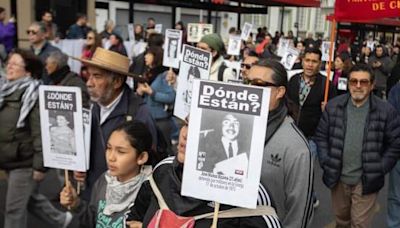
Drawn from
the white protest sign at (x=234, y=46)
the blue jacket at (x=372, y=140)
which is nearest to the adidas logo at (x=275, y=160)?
the blue jacket at (x=372, y=140)

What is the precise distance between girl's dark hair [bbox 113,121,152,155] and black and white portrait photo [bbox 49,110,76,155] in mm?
589

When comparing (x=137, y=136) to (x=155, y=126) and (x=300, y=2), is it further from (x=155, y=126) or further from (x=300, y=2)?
(x=300, y=2)

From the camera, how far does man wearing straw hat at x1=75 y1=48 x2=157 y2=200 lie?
332 centimetres

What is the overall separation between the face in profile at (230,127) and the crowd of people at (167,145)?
0.16 metres

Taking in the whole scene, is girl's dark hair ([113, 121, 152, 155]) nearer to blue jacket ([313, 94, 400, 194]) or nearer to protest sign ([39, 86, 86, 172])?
protest sign ([39, 86, 86, 172])

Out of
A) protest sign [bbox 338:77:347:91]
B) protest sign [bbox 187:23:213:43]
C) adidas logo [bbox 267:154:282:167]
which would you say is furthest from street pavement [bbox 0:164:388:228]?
protest sign [bbox 187:23:213:43]

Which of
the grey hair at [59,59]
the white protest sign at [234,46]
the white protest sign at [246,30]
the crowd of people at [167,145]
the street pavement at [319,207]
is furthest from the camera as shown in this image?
the white protest sign at [246,30]

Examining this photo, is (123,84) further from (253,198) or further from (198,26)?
(198,26)

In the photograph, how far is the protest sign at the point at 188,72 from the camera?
4.59 metres

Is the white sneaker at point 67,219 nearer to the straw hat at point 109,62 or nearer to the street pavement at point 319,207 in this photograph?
the street pavement at point 319,207

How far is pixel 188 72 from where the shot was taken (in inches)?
186

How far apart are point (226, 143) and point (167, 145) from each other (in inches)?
65.2

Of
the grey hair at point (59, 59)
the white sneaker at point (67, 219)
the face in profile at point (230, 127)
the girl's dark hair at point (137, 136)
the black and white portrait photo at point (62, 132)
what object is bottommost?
the white sneaker at point (67, 219)

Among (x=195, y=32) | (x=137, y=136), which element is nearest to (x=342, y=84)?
(x=195, y=32)
